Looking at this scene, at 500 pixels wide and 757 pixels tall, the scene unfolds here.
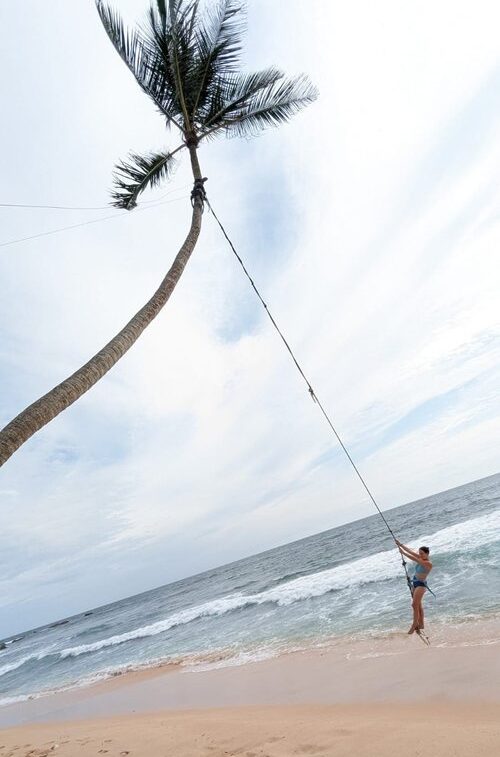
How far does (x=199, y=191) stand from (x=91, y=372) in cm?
393

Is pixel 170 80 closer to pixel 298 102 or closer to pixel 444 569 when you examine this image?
pixel 298 102

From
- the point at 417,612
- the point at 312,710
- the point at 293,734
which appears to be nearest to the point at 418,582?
the point at 417,612

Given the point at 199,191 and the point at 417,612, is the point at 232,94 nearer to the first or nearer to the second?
the point at 199,191

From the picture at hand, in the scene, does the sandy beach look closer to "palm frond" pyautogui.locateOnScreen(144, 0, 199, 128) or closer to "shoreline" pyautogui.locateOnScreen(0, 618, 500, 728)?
"shoreline" pyautogui.locateOnScreen(0, 618, 500, 728)

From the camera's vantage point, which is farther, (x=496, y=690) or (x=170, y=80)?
(x=170, y=80)

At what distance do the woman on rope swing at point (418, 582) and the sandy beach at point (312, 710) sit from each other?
589 mm

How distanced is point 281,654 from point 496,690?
18.9 feet

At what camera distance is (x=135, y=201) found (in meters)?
8.38

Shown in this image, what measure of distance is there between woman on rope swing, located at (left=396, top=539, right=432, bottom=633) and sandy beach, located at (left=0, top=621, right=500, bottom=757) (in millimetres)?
589

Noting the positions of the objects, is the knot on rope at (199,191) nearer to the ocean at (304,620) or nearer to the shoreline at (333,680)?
the shoreline at (333,680)

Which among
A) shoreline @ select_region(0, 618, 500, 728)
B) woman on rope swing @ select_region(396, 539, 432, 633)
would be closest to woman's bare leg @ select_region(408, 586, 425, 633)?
woman on rope swing @ select_region(396, 539, 432, 633)

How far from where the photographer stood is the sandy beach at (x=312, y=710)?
4887mm

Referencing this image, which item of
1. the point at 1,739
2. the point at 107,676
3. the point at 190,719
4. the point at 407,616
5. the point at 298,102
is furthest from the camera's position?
the point at 107,676

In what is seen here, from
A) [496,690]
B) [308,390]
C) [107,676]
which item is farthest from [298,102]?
[107,676]
